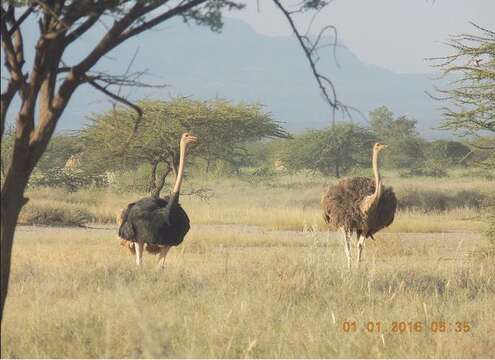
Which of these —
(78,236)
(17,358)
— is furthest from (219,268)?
(78,236)

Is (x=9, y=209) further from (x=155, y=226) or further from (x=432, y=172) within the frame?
(x=432, y=172)

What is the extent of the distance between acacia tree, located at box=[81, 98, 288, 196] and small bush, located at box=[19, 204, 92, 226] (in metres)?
2.35

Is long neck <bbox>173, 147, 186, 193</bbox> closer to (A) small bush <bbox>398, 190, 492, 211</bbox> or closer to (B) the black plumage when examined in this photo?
(B) the black plumage

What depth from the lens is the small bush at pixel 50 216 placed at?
19562mm

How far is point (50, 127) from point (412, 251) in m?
9.60

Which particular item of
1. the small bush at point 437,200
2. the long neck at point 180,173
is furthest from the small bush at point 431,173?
the long neck at point 180,173

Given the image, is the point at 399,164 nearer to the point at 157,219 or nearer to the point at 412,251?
the point at 412,251

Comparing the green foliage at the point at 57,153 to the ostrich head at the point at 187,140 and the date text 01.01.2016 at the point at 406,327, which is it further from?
the date text 01.01.2016 at the point at 406,327

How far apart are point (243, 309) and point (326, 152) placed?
38.8 m

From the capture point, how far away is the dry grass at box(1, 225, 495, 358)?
621cm

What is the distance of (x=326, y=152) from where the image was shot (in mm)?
45562

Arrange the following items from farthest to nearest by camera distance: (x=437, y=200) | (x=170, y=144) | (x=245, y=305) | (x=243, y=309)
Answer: (x=437, y=200) → (x=170, y=144) → (x=245, y=305) → (x=243, y=309)

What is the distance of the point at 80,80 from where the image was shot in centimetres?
558

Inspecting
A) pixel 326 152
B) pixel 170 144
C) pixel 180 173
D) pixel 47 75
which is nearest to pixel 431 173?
pixel 326 152
